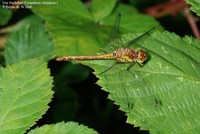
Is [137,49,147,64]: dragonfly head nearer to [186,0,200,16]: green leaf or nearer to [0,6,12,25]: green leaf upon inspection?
[186,0,200,16]: green leaf

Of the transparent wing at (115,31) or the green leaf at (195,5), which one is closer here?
the green leaf at (195,5)

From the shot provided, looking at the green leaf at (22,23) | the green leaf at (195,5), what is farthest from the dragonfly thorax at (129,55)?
the green leaf at (22,23)

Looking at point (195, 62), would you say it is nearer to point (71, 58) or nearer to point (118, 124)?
point (71, 58)

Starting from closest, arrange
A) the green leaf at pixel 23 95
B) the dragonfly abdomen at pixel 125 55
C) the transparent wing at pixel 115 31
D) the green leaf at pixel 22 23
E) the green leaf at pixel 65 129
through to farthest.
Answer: the green leaf at pixel 65 129 < the green leaf at pixel 23 95 < the dragonfly abdomen at pixel 125 55 < the transparent wing at pixel 115 31 < the green leaf at pixel 22 23

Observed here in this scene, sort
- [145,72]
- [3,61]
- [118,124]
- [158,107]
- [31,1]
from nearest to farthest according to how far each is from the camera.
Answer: [158,107] < [145,72] < [31,1] < [3,61] < [118,124]

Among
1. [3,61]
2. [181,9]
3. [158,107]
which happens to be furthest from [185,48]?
[3,61]

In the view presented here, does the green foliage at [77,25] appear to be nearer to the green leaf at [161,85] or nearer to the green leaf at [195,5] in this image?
the green leaf at [161,85]
